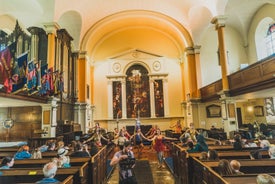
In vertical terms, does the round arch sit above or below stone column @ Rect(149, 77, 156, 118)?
above

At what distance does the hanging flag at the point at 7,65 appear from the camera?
5.80 meters

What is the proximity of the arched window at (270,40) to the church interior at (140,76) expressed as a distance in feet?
0.21

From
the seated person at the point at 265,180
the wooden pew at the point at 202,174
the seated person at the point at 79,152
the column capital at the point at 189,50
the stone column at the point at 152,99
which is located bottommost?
the wooden pew at the point at 202,174

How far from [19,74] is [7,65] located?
656 mm

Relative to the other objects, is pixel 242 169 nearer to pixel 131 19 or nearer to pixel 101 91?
pixel 131 19

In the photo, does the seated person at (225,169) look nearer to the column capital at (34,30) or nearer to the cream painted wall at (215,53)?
the column capital at (34,30)

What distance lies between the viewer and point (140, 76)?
682 inches

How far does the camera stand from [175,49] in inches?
691

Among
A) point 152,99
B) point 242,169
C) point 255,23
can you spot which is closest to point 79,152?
point 242,169

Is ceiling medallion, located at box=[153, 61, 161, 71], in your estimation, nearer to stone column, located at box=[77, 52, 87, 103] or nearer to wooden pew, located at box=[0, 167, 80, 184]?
stone column, located at box=[77, 52, 87, 103]

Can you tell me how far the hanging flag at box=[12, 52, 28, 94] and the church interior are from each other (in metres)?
0.03

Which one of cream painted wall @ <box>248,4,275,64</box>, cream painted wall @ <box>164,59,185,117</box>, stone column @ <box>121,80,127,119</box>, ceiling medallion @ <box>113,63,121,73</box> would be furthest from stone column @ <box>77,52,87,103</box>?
cream painted wall @ <box>248,4,275,64</box>

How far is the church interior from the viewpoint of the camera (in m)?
6.86

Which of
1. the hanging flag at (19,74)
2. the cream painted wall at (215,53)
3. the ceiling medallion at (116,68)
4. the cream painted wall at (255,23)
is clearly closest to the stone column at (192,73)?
the cream painted wall at (215,53)
